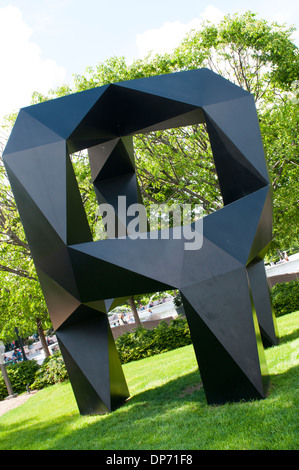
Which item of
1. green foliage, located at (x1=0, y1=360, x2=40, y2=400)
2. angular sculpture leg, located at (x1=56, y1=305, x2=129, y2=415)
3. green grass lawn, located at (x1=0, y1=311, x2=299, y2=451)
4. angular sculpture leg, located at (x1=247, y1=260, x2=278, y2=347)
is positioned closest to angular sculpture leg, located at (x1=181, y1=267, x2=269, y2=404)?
green grass lawn, located at (x1=0, y1=311, x2=299, y2=451)

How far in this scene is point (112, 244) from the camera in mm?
7941

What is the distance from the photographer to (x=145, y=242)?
7789 millimetres

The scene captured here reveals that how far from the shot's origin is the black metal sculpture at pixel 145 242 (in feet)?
23.2

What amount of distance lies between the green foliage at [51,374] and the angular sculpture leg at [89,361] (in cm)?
895

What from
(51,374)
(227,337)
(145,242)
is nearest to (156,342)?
(51,374)

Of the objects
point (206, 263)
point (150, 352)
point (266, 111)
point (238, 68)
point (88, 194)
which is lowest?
point (150, 352)

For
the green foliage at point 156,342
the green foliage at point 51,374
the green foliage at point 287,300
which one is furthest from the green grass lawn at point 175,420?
the green foliage at point 287,300

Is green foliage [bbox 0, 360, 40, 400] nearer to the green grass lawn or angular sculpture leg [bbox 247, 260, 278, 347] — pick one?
the green grass lawn

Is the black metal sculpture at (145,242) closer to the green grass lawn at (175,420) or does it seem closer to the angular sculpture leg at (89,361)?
the angular sculpture leg at (89,361)

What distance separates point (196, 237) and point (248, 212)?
1.03 metres

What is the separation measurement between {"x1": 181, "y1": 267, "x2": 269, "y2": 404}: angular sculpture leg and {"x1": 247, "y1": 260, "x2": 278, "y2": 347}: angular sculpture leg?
2.82 m

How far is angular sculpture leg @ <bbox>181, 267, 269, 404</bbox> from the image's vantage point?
22.6ft

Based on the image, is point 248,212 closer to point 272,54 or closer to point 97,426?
point 97,426
